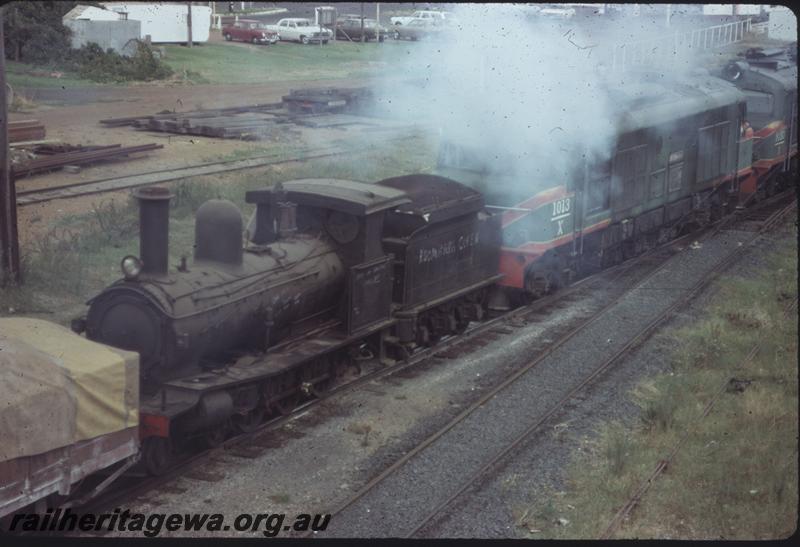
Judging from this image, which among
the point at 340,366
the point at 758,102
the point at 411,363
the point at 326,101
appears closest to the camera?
the point at 340,366

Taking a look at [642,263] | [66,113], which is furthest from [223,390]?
[66,113]

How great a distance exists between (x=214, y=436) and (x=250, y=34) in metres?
37.4

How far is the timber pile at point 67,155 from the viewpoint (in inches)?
870

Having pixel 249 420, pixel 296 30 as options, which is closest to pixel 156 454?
pixel 249 420

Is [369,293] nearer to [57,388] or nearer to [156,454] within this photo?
[156,454]

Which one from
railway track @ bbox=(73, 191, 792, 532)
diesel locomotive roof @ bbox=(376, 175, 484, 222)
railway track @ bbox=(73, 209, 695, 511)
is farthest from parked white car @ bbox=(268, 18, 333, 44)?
diesel locomotive roof @ bbox=(376, 175, 484, 222)

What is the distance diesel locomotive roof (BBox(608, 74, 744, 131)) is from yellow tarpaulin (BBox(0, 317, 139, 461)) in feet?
37.2

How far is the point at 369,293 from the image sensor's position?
1314 centimetres

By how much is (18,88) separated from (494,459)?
87.9ft

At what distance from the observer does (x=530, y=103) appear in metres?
17.2

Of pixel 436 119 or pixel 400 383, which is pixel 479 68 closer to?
pixel 436 119

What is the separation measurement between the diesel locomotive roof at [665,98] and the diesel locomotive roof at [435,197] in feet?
13.9

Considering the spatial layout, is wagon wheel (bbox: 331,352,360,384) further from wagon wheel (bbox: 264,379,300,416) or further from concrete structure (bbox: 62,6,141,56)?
concrete structure (bbox: 62,6,141,56)

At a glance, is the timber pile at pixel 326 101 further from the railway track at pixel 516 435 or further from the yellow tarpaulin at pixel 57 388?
the yellow tarpaulin at pixel 57 388
